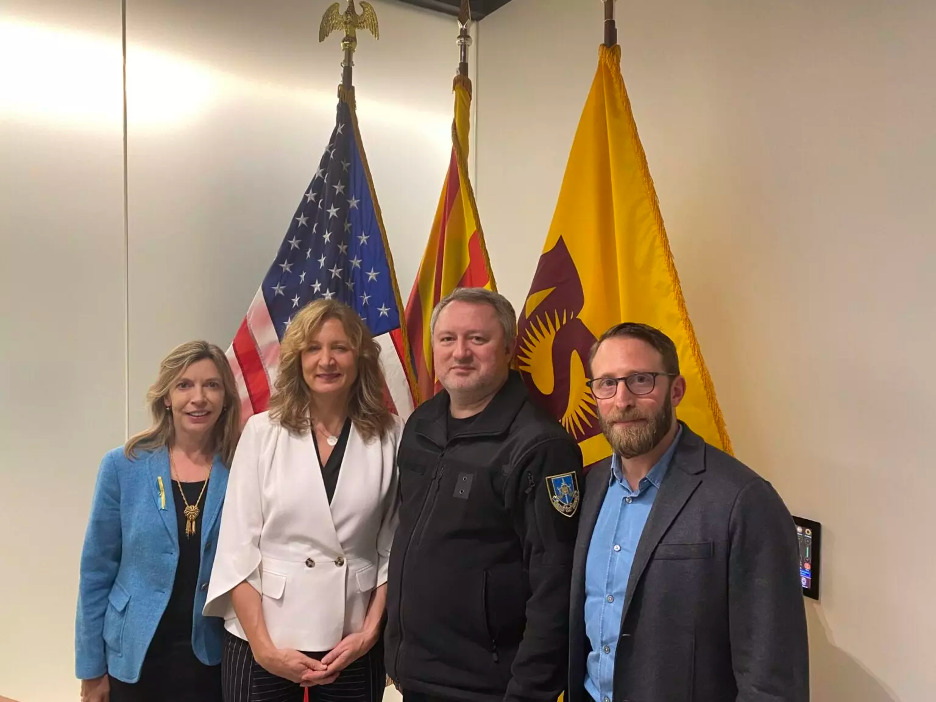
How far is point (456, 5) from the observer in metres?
3.13

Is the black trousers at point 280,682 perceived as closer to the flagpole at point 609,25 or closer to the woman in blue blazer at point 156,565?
the woman in blue blazer at point 156,565

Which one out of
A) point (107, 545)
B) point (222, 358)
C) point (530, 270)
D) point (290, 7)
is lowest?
point (107, 545)

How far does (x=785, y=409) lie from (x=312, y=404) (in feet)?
4.10

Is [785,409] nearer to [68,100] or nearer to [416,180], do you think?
[416,180]

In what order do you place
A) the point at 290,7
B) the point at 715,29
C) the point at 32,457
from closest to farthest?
the point at 715,29
the point at 32,457
the point at 290,7

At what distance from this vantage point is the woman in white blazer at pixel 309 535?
1.64m

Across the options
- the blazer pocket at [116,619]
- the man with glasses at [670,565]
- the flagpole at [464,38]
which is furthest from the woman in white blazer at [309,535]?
the flagpole at [464,38]

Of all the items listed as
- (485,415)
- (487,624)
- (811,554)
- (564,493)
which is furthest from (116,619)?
(811,554)

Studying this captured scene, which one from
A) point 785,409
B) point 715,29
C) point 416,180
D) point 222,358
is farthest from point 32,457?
point 715,29

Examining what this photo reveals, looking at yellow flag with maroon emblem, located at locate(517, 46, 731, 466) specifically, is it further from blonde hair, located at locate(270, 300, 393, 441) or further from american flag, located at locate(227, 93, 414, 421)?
american flag, located at locate(227, 93, 414, 421)

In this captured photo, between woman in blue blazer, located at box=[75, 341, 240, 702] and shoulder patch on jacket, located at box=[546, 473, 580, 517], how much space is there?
0.90 metres

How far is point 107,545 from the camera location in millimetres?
1785

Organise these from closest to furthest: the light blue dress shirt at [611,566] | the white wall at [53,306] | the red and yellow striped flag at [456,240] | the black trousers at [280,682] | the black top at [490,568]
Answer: the light blue dress shirt at [611,566] < the black top at [490,568] < the black trousers at [280,682] < the red and yellow striped flag at [456,240] < the white wall at [53,306]

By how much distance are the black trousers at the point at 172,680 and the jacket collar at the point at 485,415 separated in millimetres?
828
